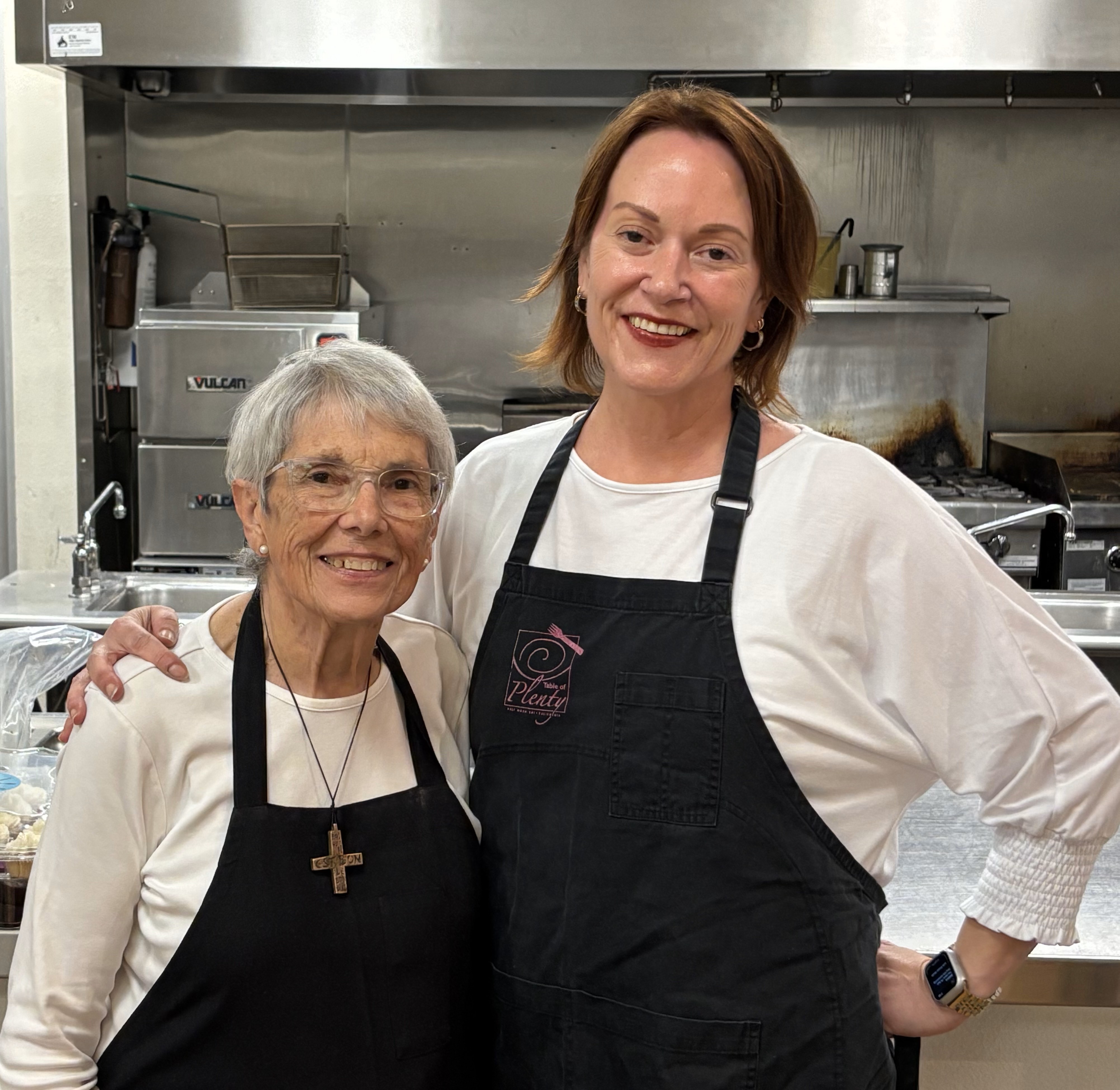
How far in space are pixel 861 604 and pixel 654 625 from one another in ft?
0.74

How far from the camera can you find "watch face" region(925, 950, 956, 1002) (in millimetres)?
1515

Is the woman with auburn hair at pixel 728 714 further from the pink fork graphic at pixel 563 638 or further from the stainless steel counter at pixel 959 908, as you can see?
the stainless steel counter at pixel 959 908

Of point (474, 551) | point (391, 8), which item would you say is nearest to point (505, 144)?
point (391, 8)

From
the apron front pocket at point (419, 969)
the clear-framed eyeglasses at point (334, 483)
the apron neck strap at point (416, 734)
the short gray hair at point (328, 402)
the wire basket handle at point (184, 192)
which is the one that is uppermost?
the wire basket handle at point (184, 192)

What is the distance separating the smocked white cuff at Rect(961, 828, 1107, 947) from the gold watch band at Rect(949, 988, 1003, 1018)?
0.09m

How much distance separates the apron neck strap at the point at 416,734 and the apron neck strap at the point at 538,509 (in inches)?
7.3

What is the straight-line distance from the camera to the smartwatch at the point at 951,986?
1513mm

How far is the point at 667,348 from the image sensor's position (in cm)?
146

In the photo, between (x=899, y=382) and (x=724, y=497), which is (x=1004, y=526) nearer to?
(x=899, y=382)

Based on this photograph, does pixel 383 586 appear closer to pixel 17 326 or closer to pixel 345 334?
pixel 345 334

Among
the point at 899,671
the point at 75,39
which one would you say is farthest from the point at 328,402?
the point at 75,39

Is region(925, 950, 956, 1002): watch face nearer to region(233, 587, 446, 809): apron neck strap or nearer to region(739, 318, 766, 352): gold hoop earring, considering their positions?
region(233, 587, 446, 809): apron neck strap

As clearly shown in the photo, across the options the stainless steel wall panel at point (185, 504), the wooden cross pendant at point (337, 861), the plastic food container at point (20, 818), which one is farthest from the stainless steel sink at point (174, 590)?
the wooden cross pendant at point (337, 861)

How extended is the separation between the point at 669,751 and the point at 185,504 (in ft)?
10.8
